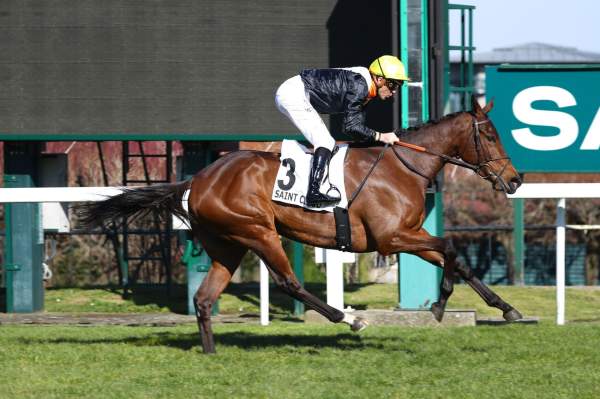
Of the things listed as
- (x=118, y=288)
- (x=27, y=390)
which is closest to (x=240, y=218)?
(x=27, y=390)

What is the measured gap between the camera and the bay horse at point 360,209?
7.32 meters

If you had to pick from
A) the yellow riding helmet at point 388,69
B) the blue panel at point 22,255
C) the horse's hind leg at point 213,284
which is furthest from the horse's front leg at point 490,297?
the blue panel at point 22,255

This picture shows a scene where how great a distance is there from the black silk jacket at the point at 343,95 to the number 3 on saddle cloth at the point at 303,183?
0.96ft

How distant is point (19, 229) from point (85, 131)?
1.73m

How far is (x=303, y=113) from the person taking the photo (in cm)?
741

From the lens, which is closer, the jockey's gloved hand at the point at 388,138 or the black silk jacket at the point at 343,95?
the black silk jacket at the point at 343,95

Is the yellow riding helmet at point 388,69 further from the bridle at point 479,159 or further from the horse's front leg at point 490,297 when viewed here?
the horse's front leg at point 490,297

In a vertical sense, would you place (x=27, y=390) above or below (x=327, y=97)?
below

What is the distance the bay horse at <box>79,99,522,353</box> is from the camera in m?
7.32

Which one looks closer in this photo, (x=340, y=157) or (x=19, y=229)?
(x=340, y=157)

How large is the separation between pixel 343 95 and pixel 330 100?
0.41 ft

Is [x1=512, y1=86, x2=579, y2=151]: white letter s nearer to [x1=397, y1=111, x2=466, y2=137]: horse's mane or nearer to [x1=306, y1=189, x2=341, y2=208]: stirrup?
[x1=397, y1=111, x2=466, y2=137]: horse's mane

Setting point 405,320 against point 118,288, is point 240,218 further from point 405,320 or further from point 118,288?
point 118,288

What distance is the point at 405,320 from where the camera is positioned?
912 centimetres
